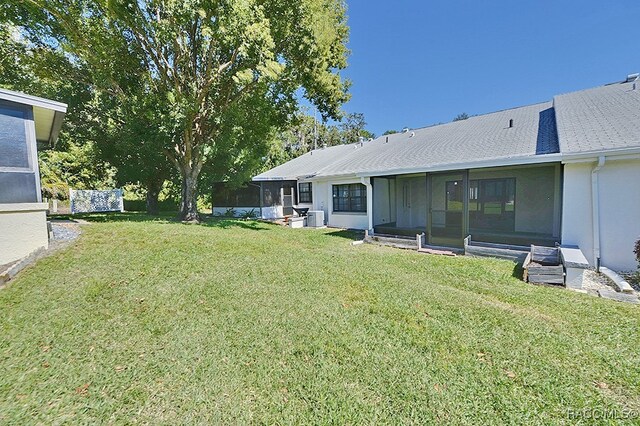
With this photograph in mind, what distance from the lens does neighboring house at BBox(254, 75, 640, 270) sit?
21.0ft

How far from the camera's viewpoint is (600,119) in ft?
26.3

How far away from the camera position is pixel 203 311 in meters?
4.28

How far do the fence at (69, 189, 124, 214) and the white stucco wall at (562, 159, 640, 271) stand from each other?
979 inches

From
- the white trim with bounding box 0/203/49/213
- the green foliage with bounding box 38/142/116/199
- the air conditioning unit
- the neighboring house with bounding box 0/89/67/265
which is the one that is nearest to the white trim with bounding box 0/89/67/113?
the neighboring house with bounding box 0/89/67/265

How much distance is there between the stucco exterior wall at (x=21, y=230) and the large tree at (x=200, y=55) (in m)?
5.39

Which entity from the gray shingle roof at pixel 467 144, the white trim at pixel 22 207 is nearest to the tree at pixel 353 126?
the gray shingle roof at pixel 467 144

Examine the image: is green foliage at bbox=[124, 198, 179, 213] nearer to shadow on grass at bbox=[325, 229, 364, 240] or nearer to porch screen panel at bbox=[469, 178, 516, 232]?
shadow on grass at bbox=[325, 229, 364, 240]

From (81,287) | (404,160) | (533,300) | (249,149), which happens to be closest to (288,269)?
(81,287)

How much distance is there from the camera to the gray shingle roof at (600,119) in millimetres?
6496

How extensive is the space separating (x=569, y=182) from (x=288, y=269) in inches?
282

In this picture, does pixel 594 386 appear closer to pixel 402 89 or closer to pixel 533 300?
pixel 533 300

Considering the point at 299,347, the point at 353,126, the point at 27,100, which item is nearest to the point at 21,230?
the point at 27,100

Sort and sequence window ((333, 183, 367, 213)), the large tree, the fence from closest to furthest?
the large tree → window ((333, 183, 367, 213)) → the fence

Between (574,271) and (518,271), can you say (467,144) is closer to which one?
(518,271)
